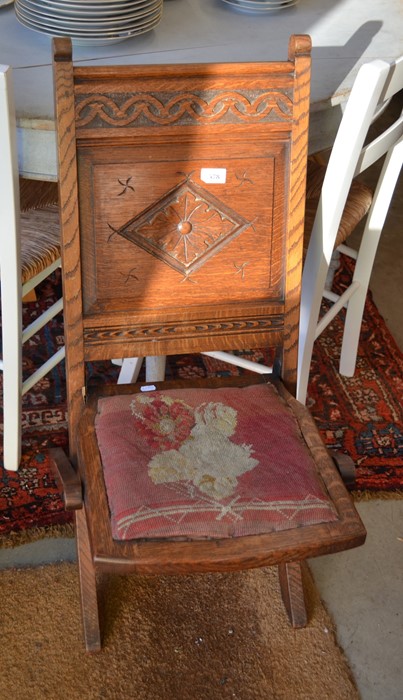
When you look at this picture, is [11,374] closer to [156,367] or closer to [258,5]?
[156,367]

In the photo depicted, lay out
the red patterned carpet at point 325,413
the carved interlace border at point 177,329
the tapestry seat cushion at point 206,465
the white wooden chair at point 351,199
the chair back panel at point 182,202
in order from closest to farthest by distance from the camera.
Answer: the tapestry seat cushion at point 206,465
the chair back panel at point 182,202
the carved interlace border at point 177,329
the white wooden chair at point 351,199
the red patterned carpet at point 325,413

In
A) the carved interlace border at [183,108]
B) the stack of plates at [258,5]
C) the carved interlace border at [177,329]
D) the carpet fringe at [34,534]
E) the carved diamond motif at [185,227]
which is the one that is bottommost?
the carpet fringe at [34,534]

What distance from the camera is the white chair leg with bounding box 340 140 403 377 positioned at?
1.95 m

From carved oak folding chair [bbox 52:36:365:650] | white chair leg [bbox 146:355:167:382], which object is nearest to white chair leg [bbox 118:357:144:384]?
white chair leg [bbox 146:355:167:382]

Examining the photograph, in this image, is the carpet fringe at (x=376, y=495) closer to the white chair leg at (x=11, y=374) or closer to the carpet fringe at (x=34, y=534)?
the carpet fringe at (x=34, y=534)

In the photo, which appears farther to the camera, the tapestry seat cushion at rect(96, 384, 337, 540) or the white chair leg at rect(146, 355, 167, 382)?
the white chair leg at rect(146, 355, 167, 382)

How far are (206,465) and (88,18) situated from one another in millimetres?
904

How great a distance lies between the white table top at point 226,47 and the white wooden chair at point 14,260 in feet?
0.15

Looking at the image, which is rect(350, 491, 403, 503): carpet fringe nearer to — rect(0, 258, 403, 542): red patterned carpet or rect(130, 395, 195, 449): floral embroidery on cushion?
rect(0, 258, 403, 542): red patterned carpet

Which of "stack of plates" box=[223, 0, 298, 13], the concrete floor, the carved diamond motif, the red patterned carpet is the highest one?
"stack of plates" box=[223, 0, 298, 13]

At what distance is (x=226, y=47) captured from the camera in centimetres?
172

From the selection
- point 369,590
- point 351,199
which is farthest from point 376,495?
point 351,199

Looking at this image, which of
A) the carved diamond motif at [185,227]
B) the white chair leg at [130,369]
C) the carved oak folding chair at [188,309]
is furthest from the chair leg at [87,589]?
the white chair leg at [130,369]

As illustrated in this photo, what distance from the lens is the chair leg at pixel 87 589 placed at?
1.45 meters
